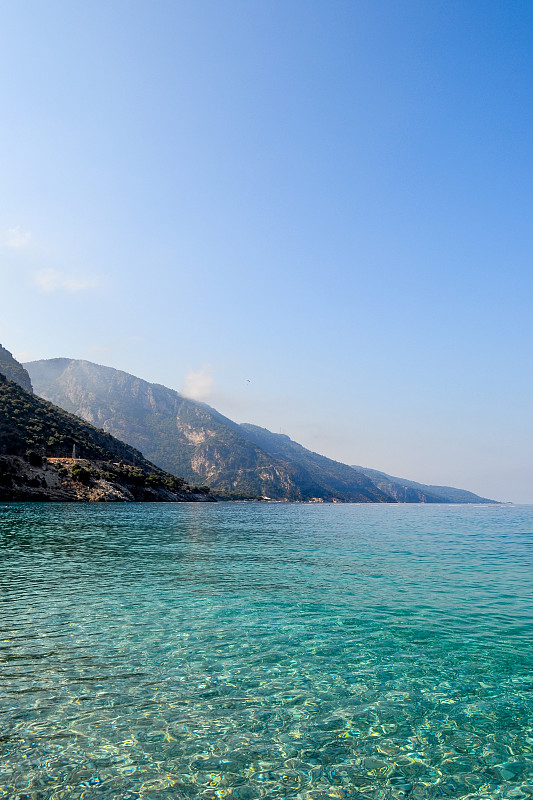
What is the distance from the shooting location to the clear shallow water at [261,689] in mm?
7652

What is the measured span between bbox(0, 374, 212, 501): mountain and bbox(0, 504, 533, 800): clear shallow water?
105m

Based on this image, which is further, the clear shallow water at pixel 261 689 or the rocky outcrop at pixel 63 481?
the rocky outcrop at pixel 63 481

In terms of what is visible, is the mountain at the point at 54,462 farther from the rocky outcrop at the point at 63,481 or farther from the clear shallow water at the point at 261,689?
the clear shallow water at the point at 261,689

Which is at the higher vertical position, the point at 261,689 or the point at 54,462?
the point at 261,689

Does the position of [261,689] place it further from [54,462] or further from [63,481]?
[54,462]

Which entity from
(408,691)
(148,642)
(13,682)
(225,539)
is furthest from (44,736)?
(225,539)

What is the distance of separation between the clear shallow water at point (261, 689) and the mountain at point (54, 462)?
344 feet

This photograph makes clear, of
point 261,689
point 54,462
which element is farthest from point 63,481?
point 261,689

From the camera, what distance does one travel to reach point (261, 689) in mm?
11203

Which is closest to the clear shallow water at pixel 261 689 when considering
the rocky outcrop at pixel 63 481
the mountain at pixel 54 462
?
the rocky outcrop at pixel 63 481

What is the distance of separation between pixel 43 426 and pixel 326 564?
13134 cm

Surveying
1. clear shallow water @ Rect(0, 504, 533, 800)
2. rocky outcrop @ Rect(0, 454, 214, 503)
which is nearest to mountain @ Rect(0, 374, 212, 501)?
rocky outcrop @ Rect(0, 454, 214, 503)

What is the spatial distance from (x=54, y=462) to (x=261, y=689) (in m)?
133

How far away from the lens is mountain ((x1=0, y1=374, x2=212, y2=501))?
11700cm
